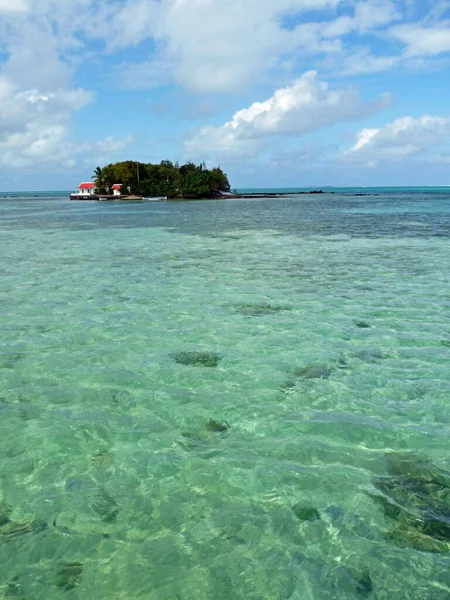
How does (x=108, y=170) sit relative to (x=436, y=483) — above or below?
above

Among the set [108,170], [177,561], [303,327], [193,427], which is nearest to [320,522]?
[177,561]

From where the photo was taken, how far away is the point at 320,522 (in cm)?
536

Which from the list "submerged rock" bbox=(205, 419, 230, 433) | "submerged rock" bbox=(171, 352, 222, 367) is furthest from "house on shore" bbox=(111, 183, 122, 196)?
"submerged rock" bbox=(205, 419, 230, 433)

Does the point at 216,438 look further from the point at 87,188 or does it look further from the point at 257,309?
the point at 87,188

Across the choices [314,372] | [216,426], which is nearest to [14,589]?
[216,426]

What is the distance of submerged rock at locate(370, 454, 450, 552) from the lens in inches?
199

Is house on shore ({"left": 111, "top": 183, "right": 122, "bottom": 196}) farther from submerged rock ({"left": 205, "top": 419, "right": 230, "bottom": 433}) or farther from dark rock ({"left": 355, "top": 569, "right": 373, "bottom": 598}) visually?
dark rock ({"left": 355, "top": 569, "right": 373, "bottom": 598})

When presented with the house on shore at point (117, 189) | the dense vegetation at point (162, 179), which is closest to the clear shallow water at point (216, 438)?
the dense vegetation at point (162, 179)

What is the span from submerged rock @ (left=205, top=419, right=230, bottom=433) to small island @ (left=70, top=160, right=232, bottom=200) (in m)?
121

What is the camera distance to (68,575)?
4.68m

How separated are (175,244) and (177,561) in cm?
2783

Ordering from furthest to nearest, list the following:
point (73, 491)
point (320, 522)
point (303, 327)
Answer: point (303, 327)
point (73, 491)
point (320, 522)

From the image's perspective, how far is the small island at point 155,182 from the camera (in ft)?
413

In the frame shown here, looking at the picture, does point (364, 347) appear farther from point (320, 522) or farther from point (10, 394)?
point (10, 394)
